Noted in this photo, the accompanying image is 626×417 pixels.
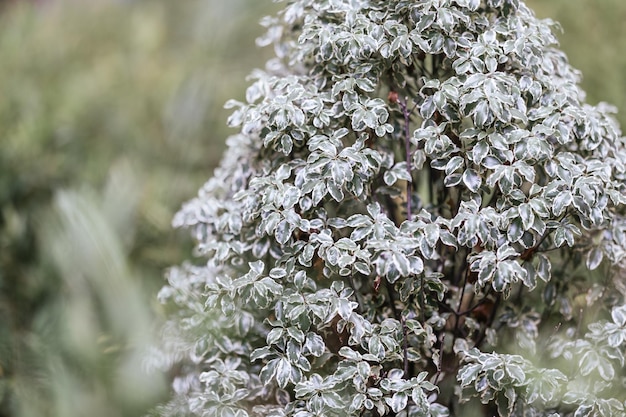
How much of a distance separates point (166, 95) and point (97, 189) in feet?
3.58

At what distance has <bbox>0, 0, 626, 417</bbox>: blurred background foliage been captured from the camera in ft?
5.78

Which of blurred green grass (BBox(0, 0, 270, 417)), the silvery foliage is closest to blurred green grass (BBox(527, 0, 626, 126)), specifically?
the silvery foliage

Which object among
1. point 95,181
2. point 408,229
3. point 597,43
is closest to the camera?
point 408,229

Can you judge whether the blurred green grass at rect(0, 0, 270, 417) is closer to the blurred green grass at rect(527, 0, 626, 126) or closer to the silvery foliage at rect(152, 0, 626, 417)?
the silvery foliage at rect(152, 0, 626, 417)

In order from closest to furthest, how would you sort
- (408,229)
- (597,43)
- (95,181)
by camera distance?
(408,229) < (95,181) < (597,43)

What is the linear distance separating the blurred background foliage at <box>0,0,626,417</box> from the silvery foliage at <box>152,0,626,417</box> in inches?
9.8

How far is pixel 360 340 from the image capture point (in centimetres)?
162

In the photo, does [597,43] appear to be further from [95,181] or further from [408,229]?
[95,181]

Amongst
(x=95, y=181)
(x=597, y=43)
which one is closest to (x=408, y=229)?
(x=95, y=181)

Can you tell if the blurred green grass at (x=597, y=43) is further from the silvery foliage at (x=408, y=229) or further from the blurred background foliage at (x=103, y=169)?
the silvery foliage at (x=408, y=229)

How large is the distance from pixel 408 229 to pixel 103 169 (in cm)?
232

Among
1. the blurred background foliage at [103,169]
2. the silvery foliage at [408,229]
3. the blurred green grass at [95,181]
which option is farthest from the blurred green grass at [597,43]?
the blurred green grass at [95,181]

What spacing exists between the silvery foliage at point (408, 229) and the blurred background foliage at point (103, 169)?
0.81 feet

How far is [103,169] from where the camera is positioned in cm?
352
